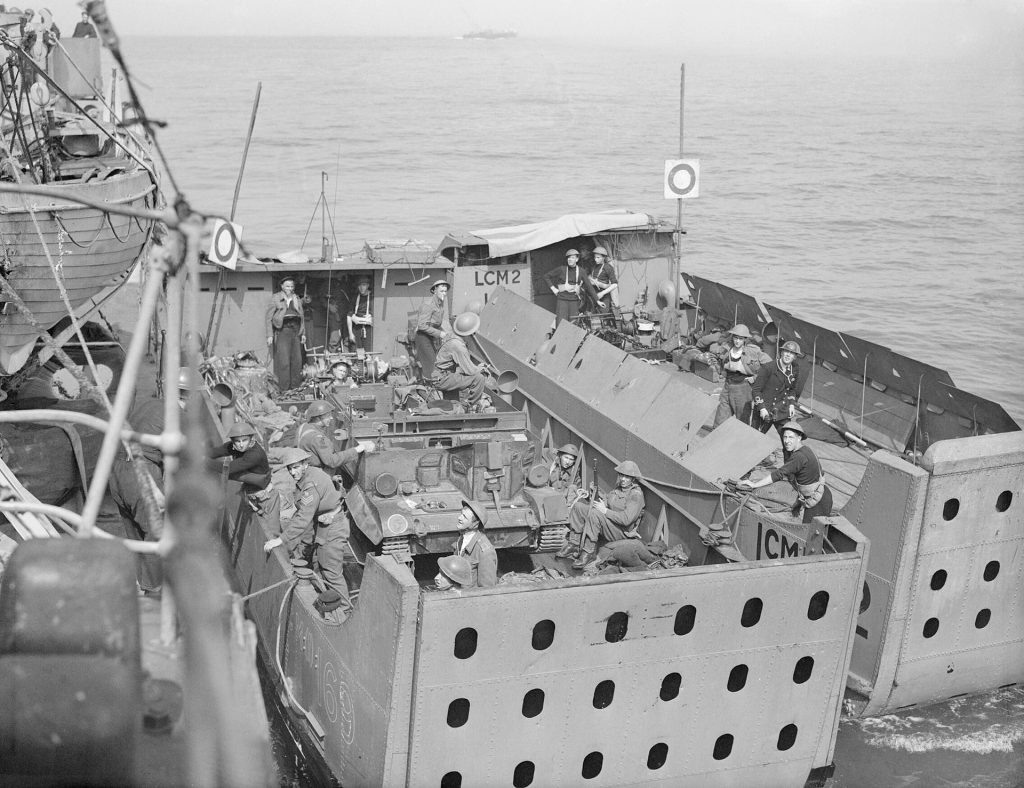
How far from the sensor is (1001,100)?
86938 millimetres

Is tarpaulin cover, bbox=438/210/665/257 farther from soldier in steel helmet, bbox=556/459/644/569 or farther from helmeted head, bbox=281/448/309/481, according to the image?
helmeted head, bbox=281/448/309/481

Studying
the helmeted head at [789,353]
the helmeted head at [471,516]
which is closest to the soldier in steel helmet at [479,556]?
the helmeted head at [471,516]

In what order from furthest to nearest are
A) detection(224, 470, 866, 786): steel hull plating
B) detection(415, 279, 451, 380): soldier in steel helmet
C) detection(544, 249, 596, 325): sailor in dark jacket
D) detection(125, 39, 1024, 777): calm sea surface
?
detection(125, 39, 1024, 777): calm sea surface < detection(544, 249, 596, 325): sailor in dark jacket < detection(415, 279, 451, 380): soldier in steel helmet < detection(224, 470, 866, 786): steel hull plating

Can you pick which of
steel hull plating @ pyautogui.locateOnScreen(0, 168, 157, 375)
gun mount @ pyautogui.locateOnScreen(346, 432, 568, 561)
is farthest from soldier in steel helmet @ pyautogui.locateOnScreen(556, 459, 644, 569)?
steel hull plating @ pyautogui.locateOnScreen(0, 168, 157, 375)

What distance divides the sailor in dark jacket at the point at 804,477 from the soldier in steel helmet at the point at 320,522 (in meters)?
3.76

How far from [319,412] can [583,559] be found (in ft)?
10.5

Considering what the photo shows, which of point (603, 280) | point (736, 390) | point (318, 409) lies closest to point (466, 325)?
point (318, 409)

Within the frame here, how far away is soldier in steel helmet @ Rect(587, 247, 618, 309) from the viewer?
17344 mm

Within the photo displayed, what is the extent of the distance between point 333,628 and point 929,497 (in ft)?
15.9

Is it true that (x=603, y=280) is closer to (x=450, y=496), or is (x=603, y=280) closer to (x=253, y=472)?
(x=450, y=496)

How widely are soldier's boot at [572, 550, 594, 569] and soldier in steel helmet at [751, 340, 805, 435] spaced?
3.69m

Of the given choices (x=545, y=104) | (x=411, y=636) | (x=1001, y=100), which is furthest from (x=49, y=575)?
(x=1001, y=100)

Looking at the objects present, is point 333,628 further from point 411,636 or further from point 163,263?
point 163,263

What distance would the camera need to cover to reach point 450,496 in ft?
37.1
